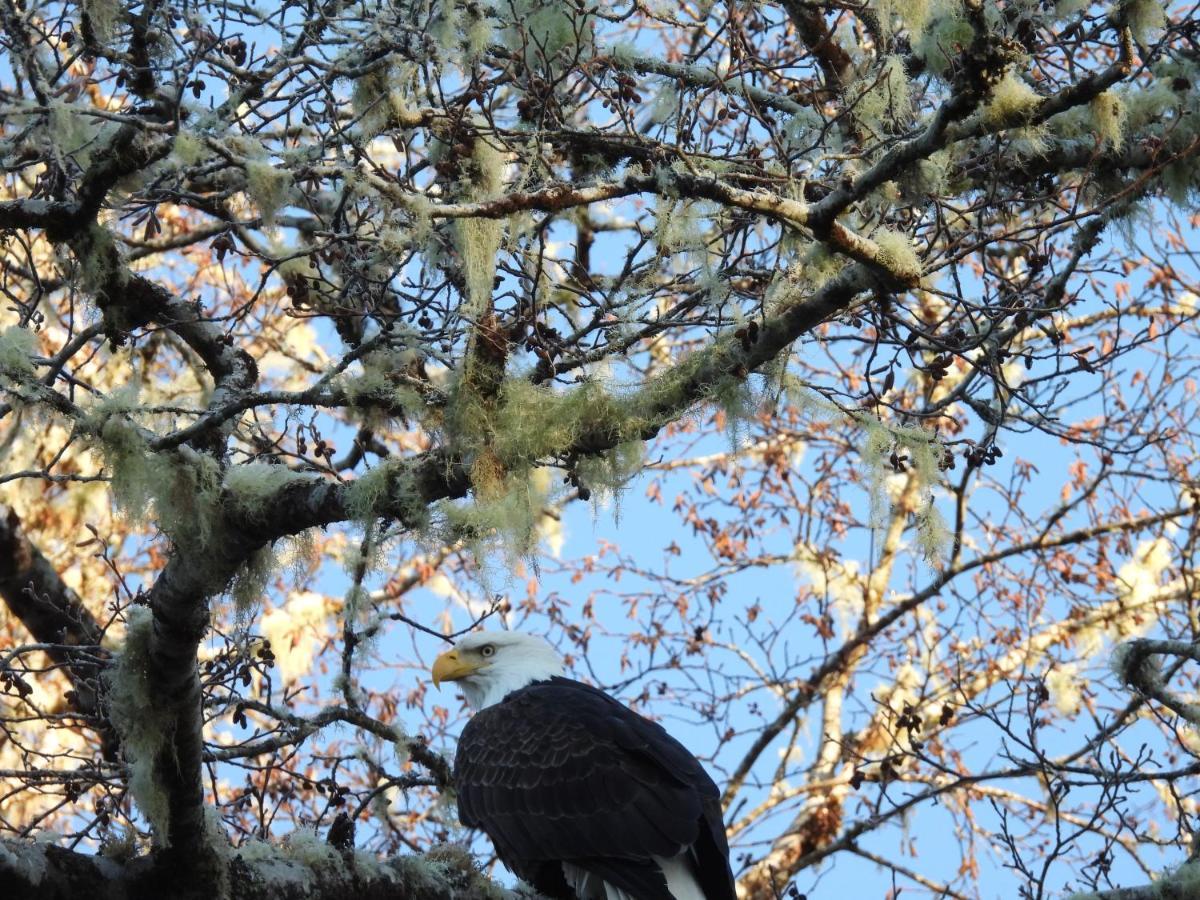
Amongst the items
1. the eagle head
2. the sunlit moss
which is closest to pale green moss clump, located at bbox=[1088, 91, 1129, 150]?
the sunlit moss

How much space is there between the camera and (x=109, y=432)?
4.38 m

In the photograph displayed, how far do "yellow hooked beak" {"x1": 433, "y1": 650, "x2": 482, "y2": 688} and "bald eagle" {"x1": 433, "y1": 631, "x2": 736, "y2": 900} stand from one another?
0.55 metres

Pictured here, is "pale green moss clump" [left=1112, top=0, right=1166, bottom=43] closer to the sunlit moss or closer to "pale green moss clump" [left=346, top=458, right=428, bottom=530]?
the sunlit moss

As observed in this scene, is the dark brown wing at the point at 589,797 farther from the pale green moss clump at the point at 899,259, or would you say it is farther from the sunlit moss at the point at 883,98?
the sunlit moss at the point at 883,98

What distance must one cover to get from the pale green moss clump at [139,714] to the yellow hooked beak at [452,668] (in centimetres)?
199

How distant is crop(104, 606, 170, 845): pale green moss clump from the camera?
13.8 feet

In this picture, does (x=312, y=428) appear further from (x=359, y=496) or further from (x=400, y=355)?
(x=359, y=496)

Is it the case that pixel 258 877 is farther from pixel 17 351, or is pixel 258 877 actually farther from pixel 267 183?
pixel 267 183

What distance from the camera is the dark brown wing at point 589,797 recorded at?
5.15 meters

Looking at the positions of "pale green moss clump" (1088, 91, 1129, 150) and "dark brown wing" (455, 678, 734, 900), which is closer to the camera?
"dark brown wing" (455, 678, 734, 900)

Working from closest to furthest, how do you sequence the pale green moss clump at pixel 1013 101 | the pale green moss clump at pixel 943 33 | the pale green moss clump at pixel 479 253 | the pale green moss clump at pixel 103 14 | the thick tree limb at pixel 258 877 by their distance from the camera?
the thick tree limb at pixel 258 877 < the pale green moss clump at pixel 479 253 < the pale green moss clump at pixel 1013 101 < the pale green moss clump at pixel 103 14 < the pale green moss clump at pixel 943 33

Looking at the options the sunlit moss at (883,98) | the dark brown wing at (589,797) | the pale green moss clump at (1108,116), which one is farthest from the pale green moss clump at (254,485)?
the pale green moss clump at (1108,116)

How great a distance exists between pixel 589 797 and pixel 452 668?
1296 millimetres

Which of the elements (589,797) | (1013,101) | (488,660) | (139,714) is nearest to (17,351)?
(139,714)
